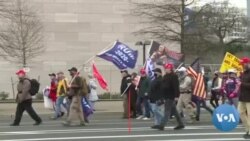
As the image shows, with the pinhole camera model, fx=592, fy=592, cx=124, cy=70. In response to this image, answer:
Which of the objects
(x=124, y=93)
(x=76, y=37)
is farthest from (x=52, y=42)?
(x=124, y=93)

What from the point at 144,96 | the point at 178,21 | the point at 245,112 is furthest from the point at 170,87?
the point at 178,21

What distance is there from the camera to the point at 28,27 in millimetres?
41594

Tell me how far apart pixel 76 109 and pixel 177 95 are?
348 cm

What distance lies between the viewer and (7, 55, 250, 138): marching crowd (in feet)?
52.0

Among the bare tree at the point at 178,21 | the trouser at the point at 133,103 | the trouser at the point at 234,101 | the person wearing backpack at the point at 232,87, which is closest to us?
the person wearing backpack at the point at 232,87

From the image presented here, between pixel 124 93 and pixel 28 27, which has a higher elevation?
pixel 28 27

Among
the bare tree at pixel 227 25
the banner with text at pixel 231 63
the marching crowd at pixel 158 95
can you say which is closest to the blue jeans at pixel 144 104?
the marching crowd at pixel 158 95

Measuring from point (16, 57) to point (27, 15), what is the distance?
4217 millimetres

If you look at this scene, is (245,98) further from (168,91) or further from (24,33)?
(24,33)

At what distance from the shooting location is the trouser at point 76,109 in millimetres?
17828

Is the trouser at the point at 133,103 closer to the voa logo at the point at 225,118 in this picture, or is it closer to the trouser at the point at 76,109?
the trouser at the point at 76,109

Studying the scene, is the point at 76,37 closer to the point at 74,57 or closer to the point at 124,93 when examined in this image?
the point at 74,57

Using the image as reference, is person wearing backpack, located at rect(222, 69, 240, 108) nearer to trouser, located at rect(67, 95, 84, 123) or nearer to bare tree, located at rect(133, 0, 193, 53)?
trouser, located at rect(67, 95, 84, 123)

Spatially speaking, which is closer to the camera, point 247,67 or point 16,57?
point 247,67
